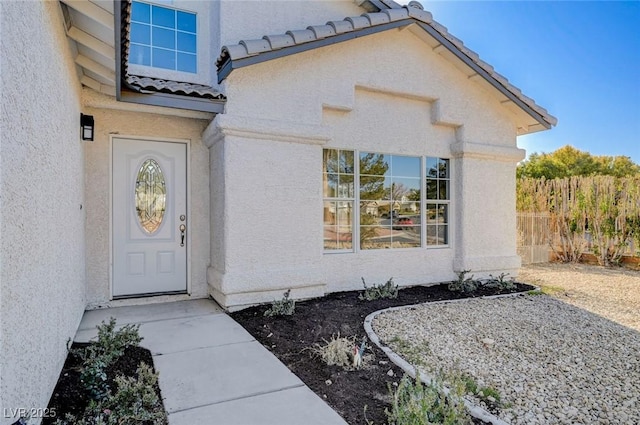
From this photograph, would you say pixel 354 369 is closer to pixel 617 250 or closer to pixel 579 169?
pixel 617 250

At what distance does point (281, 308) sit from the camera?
657cm

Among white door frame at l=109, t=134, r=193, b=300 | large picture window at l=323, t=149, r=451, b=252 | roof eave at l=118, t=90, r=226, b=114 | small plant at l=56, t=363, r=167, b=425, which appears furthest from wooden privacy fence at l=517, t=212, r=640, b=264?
small plant at l=56, t=363, r=167, b=425

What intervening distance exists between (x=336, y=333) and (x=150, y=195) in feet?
15.4

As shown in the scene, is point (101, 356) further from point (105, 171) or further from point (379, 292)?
point (379, 292)

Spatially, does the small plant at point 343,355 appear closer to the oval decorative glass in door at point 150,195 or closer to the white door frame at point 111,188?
the white door frame at point 111,188

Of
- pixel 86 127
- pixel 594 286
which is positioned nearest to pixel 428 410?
pixel 86 127

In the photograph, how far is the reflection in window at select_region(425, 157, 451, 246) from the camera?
9.44 m

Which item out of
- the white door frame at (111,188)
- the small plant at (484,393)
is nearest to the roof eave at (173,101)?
the white door frame at (111,188)

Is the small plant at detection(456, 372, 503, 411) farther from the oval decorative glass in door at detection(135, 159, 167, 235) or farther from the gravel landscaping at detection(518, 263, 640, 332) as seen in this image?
the oval decorative glass in door at detection(135, 159, 167, 235)

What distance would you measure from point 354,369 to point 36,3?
4.88 metres

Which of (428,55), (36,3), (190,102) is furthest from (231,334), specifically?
(428,55)

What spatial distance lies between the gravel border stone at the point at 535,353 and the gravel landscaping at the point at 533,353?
12 mm

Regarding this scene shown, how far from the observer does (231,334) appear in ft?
18.7

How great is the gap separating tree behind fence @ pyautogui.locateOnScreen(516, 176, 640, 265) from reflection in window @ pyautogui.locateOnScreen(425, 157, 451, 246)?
Result: 7139 mm
